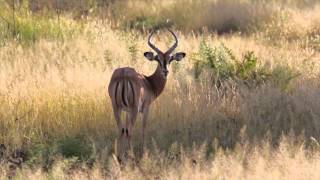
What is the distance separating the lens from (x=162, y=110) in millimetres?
9148

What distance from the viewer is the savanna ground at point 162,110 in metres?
7.12

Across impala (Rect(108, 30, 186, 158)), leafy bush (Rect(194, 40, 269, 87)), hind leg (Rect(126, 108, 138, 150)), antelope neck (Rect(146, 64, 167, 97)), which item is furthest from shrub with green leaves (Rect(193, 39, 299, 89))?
hind leg (Rect(126, 108, 138, 150))

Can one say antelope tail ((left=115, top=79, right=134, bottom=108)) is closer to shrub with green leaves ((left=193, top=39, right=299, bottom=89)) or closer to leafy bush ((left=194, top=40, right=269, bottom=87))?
shrub with green leaves ((left=193, top=39, right=299, bottom=89))

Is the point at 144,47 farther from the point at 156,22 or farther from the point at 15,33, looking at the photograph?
the point at 156,22

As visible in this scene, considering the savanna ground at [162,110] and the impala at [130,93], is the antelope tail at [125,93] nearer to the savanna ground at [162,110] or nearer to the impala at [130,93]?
the impala at [130,93]

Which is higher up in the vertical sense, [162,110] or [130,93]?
[130,93]

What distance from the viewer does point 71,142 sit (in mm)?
8391

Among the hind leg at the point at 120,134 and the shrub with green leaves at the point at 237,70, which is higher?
the shrub with green leaves at the point at 237,70

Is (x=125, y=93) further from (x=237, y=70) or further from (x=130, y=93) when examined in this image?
(x=237, y=70)

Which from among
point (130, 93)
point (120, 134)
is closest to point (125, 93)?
point (130, 93)

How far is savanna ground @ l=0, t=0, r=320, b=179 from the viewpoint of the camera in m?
7.12

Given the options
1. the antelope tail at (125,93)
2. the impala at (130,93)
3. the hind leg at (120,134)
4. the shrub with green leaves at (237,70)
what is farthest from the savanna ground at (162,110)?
the antelope tail at (125,93)

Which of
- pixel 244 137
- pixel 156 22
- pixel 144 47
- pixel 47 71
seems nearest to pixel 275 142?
pixel 244 137

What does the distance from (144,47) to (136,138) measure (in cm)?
405
